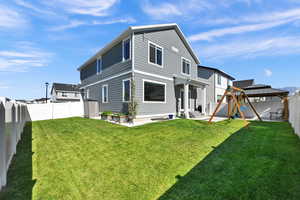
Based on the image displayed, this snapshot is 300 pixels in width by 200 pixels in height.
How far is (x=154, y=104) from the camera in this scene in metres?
10.7

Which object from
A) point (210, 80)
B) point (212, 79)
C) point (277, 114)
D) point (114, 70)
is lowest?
point (277, 114)

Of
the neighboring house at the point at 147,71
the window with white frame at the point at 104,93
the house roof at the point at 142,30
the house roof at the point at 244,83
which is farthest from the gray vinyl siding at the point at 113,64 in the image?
the house roof at the point at 244,83

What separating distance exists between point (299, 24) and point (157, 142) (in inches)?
406

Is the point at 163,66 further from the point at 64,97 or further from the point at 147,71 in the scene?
the point at 64,97

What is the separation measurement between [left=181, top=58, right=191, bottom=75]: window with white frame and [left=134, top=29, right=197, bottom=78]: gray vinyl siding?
44 centimetres

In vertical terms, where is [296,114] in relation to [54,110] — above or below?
above

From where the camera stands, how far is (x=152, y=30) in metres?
10.6

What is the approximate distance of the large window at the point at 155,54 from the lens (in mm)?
10680

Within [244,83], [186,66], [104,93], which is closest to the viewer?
[104,93]

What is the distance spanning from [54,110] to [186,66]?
14.0 meters

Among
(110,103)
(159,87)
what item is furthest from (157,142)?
(110,103)

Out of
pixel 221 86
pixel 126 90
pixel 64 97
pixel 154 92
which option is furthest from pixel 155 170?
pixel 64 97

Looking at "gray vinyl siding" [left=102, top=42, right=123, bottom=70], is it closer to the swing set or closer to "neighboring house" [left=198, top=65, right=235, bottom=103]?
the swing set

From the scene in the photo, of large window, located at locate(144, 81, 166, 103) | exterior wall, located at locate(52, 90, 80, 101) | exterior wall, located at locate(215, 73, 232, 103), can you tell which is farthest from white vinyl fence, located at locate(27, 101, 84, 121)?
exterior wall, located at locate(52, 90, 80, 101)
